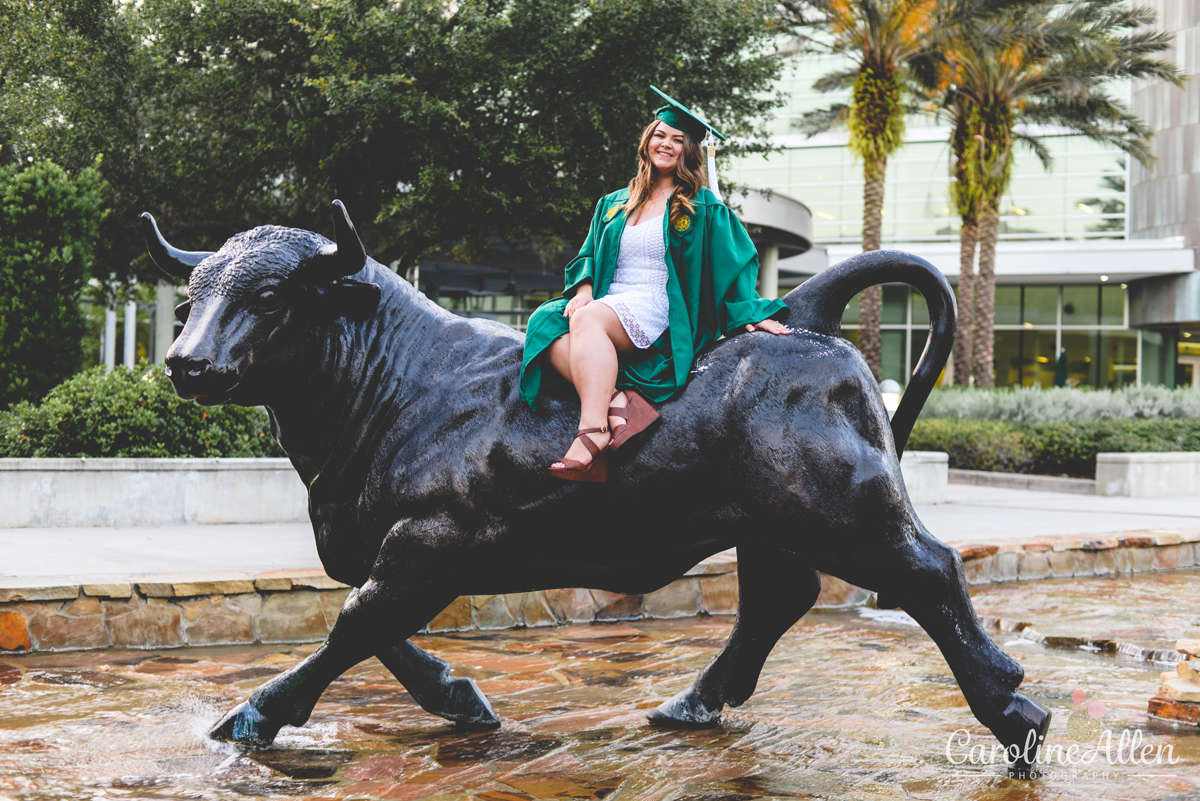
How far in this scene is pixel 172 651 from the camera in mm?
4980

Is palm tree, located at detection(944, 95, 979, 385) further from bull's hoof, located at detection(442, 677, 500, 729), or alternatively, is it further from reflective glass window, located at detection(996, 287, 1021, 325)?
bull's hoof, located at detection(442, 677, 500, 729)

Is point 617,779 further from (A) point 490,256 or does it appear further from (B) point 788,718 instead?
(A) point 490,256

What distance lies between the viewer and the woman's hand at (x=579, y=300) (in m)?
3.18

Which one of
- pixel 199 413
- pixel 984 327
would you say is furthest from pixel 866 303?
pixel 199 413

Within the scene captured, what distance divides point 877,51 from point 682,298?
18735 millimetres

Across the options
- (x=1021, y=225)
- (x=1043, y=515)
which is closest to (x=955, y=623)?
(x=1043, y=515)

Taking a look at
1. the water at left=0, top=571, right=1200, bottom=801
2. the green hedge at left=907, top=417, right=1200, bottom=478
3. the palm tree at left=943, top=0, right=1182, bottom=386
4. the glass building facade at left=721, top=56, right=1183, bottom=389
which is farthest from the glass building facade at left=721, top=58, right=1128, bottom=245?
the water at left=0, top=571, right=1200, bottom=801

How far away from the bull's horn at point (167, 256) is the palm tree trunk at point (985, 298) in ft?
73.6

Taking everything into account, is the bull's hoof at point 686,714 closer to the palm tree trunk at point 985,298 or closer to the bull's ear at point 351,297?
the bull's ear at point 351,297

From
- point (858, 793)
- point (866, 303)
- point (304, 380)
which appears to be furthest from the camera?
point (866, 303)

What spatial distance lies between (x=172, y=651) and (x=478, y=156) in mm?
11257

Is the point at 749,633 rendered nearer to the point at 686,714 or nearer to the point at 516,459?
the point at 686,714

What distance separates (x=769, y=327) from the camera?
124 inches

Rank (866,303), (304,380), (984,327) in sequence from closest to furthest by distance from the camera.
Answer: (304,380) < (866,303) < (984,327)
